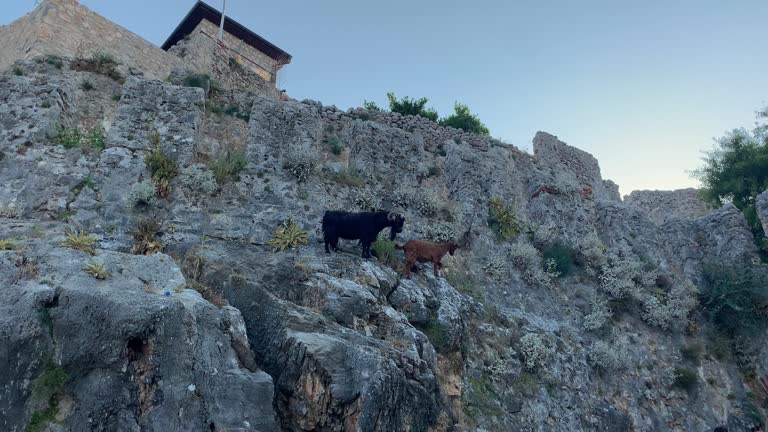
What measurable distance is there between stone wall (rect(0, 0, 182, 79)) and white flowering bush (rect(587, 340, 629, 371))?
13.4m

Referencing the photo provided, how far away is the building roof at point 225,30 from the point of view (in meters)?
23.5

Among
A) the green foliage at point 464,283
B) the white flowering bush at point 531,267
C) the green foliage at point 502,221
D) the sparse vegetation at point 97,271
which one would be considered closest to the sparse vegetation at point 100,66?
the sparse vegetation at point 97,271

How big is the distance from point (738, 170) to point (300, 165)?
1565 cm

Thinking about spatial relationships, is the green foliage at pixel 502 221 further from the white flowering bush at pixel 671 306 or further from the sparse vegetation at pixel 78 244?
the sparse vegetation at pixel 78 244

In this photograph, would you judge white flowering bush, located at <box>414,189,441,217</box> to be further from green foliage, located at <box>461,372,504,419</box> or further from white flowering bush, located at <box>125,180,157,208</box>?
white flowering bush, located at <box>125,180,157,208</box>

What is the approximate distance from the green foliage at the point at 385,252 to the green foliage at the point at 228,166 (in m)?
3.39

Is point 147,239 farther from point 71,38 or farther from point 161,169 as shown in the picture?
point 71,38

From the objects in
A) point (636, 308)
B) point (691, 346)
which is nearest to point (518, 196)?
point (636, 308)

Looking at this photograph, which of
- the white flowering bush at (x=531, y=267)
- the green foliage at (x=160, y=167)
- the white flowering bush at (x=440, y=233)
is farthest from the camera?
the white flowering bush at (x=531, y=267)

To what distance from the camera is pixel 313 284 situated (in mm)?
9750

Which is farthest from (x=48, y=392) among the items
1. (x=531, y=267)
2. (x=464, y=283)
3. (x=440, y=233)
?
(x=531, y=267)

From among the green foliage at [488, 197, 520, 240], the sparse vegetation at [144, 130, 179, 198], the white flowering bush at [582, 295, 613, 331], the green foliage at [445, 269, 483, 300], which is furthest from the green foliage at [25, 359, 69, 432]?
the green foliage at [488, 197, 520, 240]

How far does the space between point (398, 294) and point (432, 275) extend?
1.61 meters

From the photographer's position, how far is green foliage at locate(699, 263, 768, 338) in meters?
14.8
